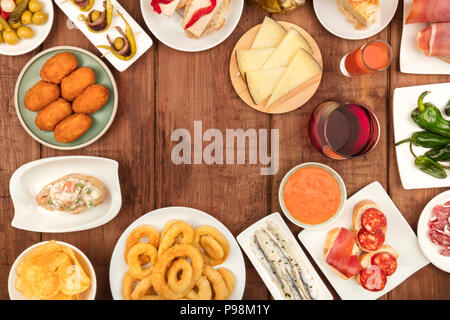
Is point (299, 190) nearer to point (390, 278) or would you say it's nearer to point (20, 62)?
point (390, 278)

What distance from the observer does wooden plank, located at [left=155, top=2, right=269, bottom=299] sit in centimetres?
138

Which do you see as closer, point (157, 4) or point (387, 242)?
point (157, 4)

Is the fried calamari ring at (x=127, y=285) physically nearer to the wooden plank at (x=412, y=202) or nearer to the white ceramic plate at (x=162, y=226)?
the white ceramic plate at (x=162, y=226)

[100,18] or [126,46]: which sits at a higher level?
[100,18]

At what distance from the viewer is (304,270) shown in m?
1.34

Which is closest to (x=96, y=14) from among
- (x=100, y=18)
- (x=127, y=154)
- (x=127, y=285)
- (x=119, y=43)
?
(x=100, y=18)

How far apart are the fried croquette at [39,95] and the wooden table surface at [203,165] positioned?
15cm

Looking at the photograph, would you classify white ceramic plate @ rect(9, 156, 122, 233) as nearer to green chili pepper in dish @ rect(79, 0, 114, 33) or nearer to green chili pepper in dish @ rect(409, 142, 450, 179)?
green chili pepper in dish @ rect(79, 0, 114, 33)

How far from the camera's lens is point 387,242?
1.38 m

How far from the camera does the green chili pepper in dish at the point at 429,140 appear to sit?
1.32 m

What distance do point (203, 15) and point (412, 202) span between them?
1.11 metres

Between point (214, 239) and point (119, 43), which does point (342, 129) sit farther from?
point (119, 43)

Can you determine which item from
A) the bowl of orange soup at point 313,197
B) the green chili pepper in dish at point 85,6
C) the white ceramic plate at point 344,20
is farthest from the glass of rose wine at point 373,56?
the green chili pepper in dish at point 85,6

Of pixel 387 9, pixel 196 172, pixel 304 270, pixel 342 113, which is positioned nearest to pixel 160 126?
pixel 196 172
